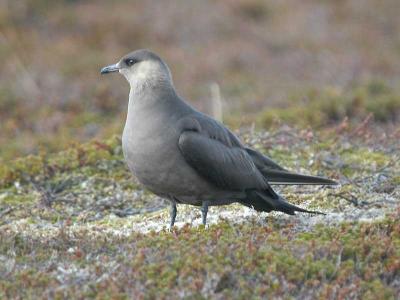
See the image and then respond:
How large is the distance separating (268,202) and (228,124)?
4995mm

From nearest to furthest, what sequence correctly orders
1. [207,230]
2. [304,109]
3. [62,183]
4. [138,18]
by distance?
[207,230] → [62,183] → [304,109] → [138,18]

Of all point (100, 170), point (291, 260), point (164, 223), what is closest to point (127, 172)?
point (100, 170)

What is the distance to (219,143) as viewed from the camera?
270 inches

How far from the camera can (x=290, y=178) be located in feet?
23.1

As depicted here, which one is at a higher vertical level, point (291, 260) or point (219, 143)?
point (219, 143)

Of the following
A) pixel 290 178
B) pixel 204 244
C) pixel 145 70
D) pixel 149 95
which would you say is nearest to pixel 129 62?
pixel 145 70

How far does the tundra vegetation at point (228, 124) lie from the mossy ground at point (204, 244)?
1 centimetres

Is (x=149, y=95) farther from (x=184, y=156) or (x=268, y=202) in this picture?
(x=268, y=202)

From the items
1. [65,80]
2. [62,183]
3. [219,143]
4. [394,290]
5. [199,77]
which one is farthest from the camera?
[199,77]

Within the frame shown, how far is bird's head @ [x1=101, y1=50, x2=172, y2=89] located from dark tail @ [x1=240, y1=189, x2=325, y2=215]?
3.64 ft

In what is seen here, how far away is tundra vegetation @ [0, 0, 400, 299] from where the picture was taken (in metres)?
5.51

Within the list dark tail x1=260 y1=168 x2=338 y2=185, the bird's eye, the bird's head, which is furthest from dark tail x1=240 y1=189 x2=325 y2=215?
the bird's eye

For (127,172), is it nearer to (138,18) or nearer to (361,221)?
(361,221)

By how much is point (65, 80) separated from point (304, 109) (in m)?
5.44
